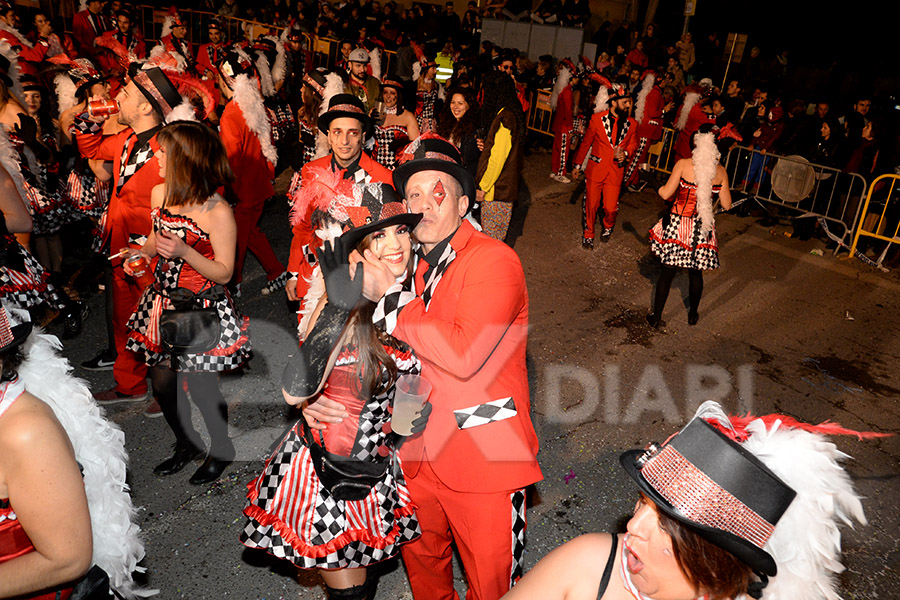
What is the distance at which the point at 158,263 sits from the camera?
361 cm

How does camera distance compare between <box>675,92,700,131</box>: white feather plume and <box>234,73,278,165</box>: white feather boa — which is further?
<box>675,92,700,131</box>: white feather plume

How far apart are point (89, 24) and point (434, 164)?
13.8 metres

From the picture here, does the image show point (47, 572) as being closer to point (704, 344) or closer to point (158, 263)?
point (158, 263)

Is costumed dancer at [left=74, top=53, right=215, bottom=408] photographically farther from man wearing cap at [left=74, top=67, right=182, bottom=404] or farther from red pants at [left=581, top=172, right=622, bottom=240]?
red pants at [left=581, top=172, right=622, bottom=240]

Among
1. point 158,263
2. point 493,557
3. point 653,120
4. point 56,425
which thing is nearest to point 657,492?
point 493,557

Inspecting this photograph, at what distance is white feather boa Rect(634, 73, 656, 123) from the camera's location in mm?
10992

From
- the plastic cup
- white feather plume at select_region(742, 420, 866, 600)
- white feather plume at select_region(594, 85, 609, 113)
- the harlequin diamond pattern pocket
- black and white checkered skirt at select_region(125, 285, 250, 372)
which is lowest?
black and white checkered skirt at select_region(125, 285, 250, 372)

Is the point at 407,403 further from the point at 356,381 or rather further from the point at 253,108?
the point at 253,108

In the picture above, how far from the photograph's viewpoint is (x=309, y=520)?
91.5 inches

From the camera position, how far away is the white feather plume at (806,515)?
160 centimetres

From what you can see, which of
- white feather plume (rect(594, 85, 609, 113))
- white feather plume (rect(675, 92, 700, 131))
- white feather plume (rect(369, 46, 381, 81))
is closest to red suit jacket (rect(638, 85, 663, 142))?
white feather plume (rect(675, 92, 700, 131))

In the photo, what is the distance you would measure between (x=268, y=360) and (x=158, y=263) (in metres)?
1.91

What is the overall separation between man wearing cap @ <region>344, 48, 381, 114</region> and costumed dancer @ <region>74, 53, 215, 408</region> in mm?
3160

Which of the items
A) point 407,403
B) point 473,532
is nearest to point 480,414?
point 407,403
